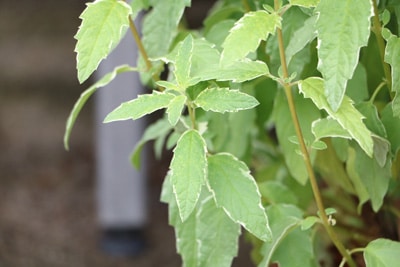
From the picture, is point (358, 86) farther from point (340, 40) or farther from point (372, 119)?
point (340, 40)

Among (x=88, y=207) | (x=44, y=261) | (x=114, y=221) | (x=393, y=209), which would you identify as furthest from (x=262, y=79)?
(x=88, y=207)

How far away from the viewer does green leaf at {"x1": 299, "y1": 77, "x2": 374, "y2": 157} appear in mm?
755

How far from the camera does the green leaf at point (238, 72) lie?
0.78m

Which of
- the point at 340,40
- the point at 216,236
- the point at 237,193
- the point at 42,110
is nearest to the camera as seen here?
the point at 340,40

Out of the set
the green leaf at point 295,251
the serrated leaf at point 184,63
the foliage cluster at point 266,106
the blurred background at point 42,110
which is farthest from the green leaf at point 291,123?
the blurred background at point 42,110

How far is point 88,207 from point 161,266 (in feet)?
2.05

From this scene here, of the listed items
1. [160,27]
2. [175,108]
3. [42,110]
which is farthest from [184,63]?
[42,110]

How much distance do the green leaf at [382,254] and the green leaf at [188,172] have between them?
0.23m

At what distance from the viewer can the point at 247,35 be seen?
752mm

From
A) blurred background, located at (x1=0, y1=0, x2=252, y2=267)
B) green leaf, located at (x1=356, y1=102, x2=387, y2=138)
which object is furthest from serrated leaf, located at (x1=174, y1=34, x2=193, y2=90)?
blurred background, located at (x1=0, y1=0, x2=252, y2=267)

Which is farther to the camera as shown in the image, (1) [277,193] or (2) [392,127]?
(1) [277,193]

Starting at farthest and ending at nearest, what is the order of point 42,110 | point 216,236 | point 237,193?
point 42,110, point 216,236, point 237,193

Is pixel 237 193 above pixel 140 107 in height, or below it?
below

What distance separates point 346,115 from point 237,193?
0.47 feet
